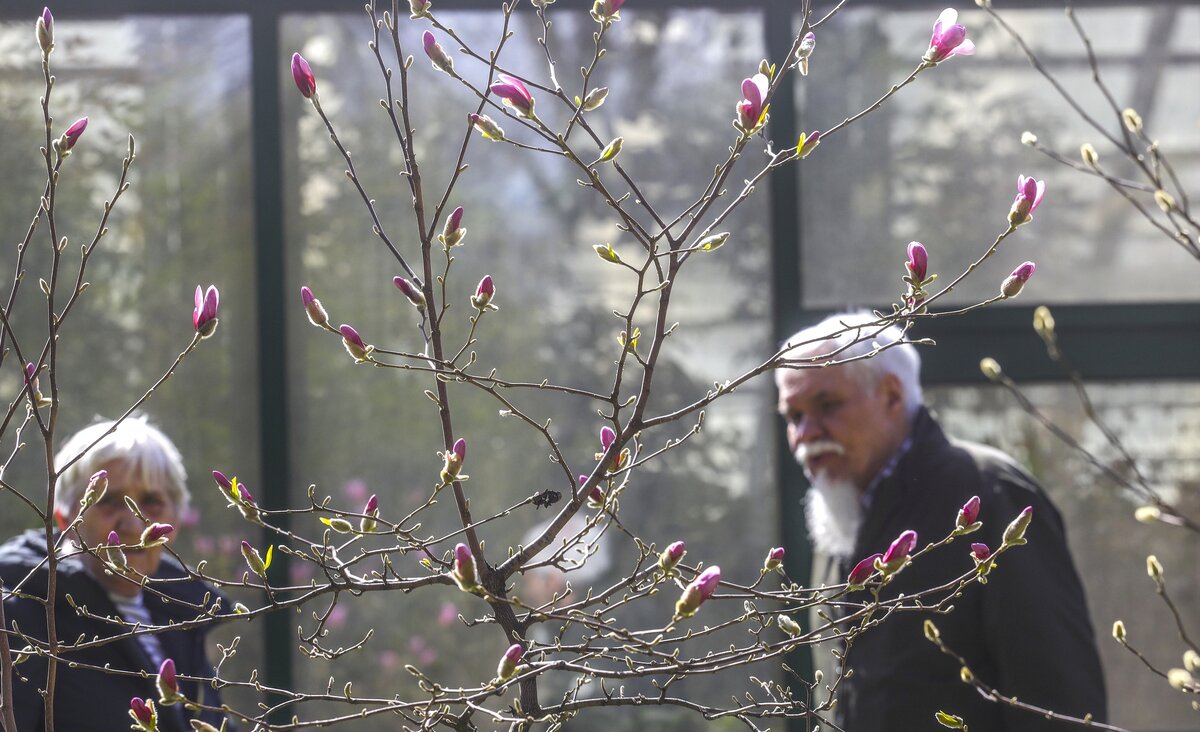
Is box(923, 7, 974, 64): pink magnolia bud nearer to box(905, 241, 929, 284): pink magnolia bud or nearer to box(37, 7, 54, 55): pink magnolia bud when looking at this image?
box(905, 241, 929, 284): pink magnolia bud

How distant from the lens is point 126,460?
8.56 feet

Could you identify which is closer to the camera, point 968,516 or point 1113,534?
point 968,516

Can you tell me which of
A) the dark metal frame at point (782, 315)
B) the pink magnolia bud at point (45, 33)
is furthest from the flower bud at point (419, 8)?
the dark metal frame at point (782, 315)

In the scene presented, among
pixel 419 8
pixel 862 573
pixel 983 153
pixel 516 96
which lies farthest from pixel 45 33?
pixel 983 153

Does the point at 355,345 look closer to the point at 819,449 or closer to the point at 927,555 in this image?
the point at 927,555

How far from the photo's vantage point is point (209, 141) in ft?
12.7

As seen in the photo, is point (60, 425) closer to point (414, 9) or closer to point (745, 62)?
point (745, 62)

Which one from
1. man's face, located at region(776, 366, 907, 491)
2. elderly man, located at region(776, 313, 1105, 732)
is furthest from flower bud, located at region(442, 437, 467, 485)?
man's face, located at region(776, 366, 907, 491)

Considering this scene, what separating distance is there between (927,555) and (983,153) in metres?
1.74

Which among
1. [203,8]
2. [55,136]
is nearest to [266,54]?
[203,8]

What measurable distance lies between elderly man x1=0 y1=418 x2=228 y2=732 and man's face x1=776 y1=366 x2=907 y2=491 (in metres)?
1.38

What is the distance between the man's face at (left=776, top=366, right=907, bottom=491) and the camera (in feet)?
9.46

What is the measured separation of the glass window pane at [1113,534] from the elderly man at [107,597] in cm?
226

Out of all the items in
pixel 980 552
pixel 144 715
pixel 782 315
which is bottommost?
pixel 144 715
